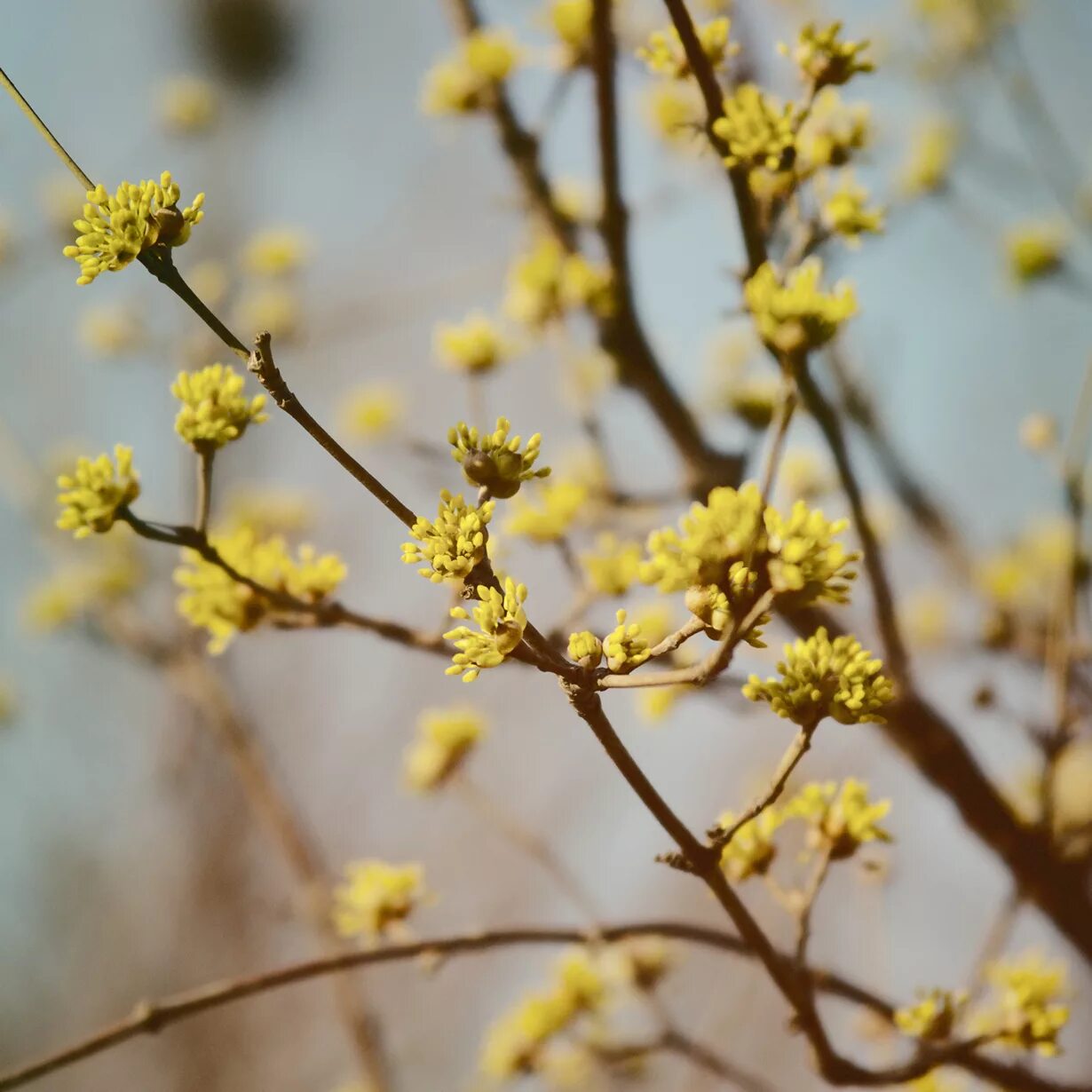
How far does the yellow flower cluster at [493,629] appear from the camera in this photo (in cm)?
54

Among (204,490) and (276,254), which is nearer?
(204,490)

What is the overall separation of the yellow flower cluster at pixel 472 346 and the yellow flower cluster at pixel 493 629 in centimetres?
80

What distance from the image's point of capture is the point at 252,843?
330 centimetres

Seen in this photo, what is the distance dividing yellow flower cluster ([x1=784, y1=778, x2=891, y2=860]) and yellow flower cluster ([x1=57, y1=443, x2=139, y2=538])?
0.57 metres

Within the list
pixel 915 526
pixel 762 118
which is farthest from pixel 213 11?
pixel 762 118

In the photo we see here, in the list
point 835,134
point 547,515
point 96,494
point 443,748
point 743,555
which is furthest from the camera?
point 443,748

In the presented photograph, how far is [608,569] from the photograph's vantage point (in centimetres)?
95

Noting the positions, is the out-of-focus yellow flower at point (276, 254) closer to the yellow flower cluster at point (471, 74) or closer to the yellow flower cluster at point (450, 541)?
the yellow flower cluster at point (471, 74)

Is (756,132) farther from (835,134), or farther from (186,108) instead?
(186,108)

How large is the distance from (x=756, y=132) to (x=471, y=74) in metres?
0.67

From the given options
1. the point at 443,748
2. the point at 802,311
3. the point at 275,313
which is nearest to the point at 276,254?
the point at 275,313

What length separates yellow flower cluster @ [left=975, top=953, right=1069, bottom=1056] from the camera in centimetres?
77

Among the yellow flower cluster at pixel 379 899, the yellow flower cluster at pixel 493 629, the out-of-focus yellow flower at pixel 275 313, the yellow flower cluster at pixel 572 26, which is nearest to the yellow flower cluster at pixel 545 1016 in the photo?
the yellow flower cluster at pixel 379 899

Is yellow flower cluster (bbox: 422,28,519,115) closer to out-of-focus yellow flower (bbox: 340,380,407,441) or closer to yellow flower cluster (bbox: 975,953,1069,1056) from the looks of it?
out-of-focus yellow flower (bbox: 340,380,407,441)
